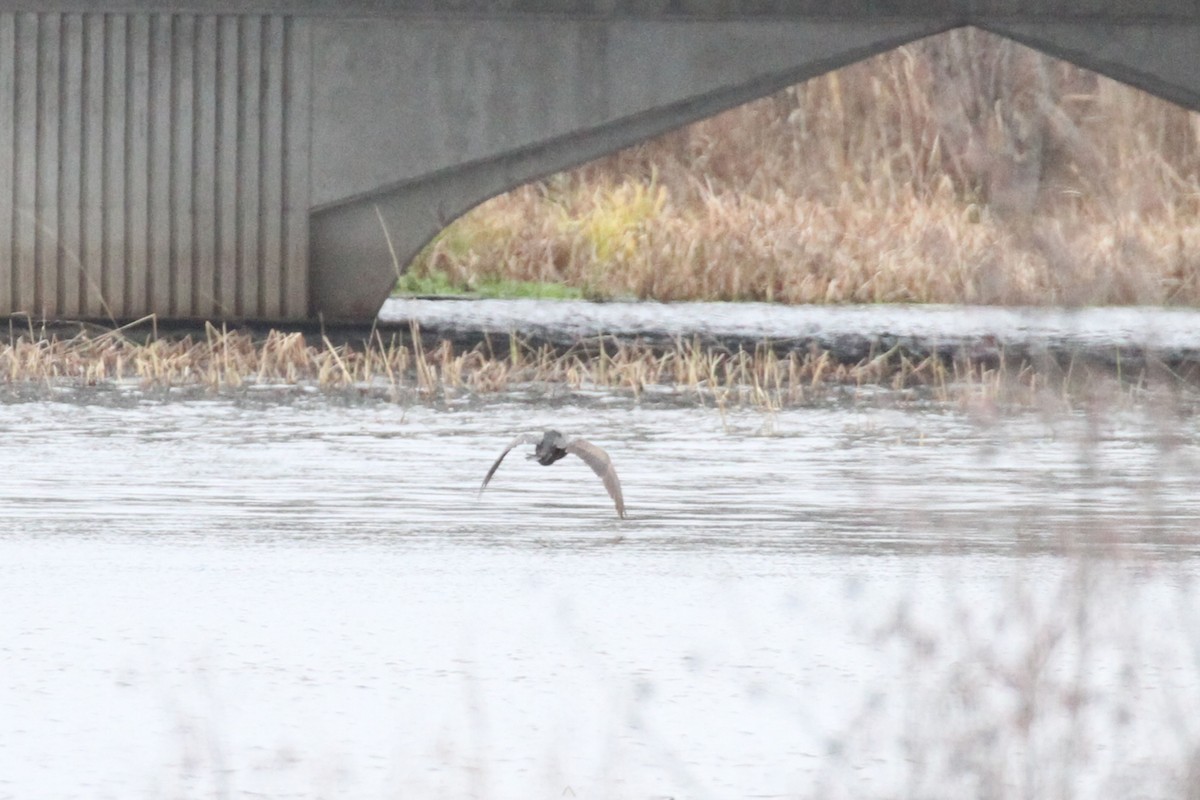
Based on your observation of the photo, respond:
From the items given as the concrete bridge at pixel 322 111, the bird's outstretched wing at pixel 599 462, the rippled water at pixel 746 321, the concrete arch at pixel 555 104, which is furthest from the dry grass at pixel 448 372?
the bird's outstretched wing at pixel 599 462

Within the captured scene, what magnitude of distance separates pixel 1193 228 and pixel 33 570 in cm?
2113

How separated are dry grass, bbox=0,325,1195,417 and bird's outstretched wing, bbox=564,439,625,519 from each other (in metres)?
5.09

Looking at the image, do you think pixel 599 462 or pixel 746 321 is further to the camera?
pixel 746 321

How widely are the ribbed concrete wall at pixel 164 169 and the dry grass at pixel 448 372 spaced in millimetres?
664

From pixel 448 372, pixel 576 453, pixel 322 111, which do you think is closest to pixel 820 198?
pixel 322 111

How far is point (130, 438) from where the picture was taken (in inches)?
510

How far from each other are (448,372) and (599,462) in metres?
7.49

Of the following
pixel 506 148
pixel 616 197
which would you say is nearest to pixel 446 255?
pixel 616 197

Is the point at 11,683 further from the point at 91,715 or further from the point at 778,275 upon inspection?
the point at 778,275

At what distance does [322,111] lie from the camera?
19.0 meters

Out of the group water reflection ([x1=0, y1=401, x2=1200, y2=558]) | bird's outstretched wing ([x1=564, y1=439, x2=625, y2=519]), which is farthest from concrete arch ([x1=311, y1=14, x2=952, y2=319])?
bird's outstretched wing ([x1=564, y1=439, x2=625, y2=519])

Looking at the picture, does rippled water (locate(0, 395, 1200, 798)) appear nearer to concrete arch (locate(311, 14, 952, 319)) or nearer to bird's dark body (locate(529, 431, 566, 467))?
bird's dark body (locate(529, 431, 566, 467))

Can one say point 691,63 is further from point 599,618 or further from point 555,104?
point 599,618

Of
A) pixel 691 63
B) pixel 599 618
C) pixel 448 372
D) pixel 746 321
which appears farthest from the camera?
pixel 746 321
